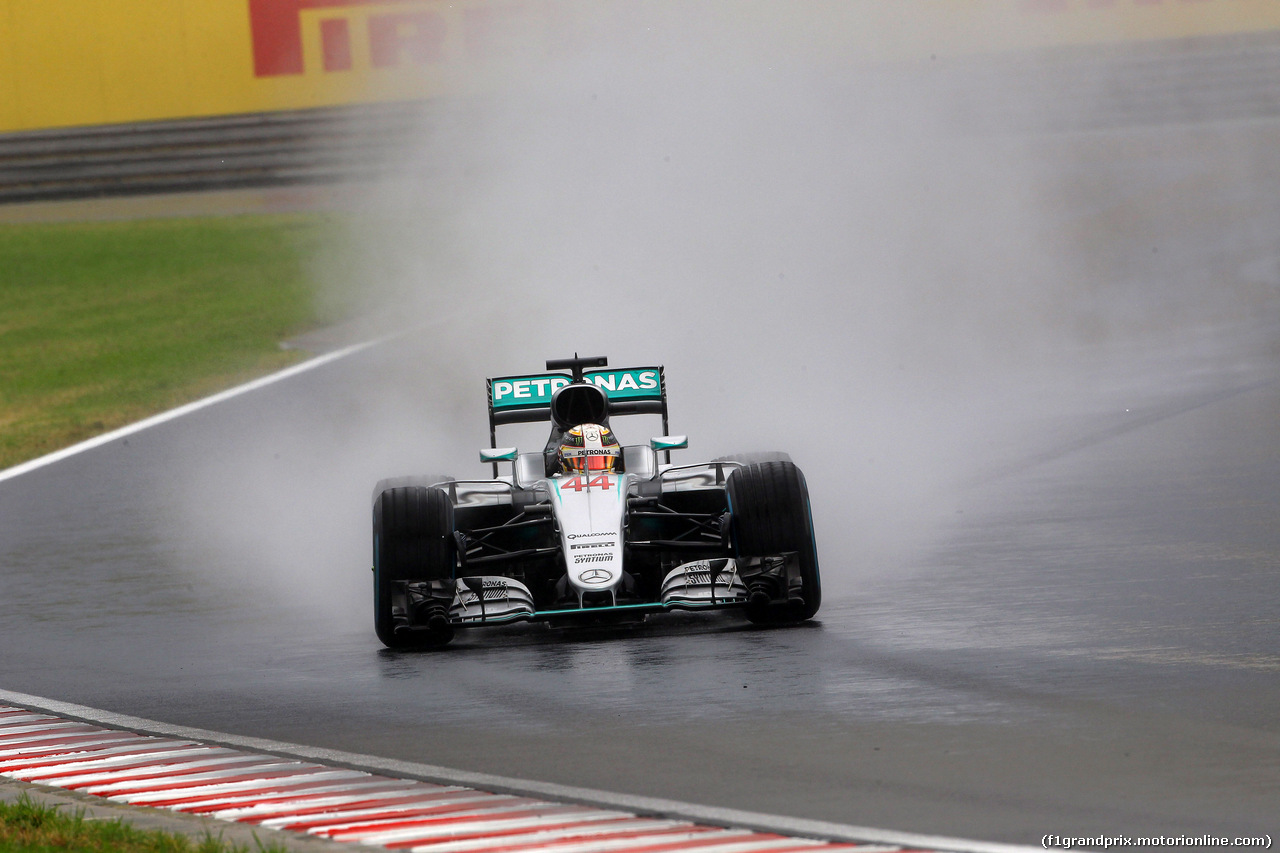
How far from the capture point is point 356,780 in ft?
22.4

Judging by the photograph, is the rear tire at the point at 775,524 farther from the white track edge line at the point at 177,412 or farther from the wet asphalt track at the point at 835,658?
the white track edge line at the point at 177,412

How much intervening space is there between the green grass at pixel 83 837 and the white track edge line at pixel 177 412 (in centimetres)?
968

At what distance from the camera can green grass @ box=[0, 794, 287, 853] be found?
5.84 metres

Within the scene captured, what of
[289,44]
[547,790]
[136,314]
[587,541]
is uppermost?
[289,44]

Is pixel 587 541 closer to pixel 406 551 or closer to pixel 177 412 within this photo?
pixel 406 551

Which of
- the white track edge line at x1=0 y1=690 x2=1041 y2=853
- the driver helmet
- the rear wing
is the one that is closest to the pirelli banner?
the rear wing

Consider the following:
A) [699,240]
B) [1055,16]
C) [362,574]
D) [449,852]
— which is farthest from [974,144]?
[449,852]

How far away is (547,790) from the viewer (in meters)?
6.55

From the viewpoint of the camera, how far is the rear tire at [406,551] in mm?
9352

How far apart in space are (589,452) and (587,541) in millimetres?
976

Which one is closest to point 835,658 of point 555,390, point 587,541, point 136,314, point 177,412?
point 587,541

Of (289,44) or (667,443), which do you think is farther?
(289,44)

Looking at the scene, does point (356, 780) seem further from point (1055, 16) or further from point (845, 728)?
point (1055, 16)

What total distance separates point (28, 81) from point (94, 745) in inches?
894
